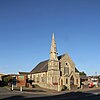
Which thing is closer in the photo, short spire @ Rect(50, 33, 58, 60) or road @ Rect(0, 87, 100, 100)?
road @ Rect(0, 87, 100, 100)

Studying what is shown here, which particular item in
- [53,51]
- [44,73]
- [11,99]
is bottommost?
[11,99]

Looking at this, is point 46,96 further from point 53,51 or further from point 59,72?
point 53,51

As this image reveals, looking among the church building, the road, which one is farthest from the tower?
the road

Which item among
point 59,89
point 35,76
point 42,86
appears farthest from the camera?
point 35,76

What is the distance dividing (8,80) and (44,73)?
13.1 meters

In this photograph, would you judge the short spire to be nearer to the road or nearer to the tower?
the tower

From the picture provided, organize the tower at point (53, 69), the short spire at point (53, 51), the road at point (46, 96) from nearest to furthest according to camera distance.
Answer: the road at point (46, 96), the tower at point (53, 69), the short spire at point (53, 51)

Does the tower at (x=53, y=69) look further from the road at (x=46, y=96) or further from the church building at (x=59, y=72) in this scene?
the road at (x=46, y=96)

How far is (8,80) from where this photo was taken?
6981 centimetres

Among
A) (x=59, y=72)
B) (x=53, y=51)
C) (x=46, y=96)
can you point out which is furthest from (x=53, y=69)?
(x=46, y=96)

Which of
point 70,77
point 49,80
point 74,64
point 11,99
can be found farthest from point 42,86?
point 11,99

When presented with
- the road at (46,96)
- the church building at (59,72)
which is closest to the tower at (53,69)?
the church building at (59,72)

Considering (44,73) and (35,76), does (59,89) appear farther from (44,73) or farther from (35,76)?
(35,76)

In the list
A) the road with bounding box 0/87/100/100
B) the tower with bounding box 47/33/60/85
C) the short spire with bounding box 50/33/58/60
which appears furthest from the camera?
the short spire with bounding box 50/33/58/60
